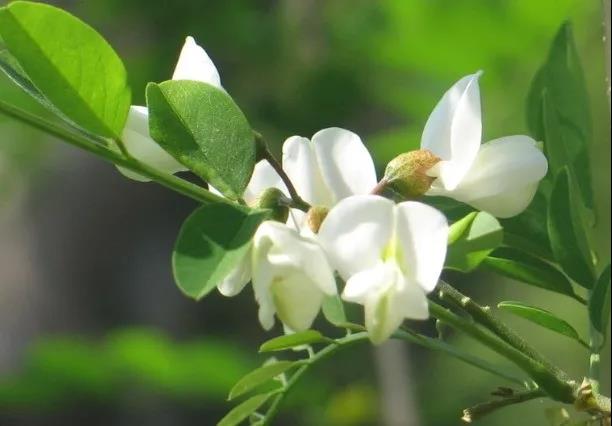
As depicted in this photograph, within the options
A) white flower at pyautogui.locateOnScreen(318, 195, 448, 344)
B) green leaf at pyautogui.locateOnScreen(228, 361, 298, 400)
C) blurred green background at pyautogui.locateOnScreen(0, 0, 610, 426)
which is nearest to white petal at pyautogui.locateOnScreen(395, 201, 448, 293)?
white flower at pyautogui.locateOnScreen(318, 195, 448, 344)

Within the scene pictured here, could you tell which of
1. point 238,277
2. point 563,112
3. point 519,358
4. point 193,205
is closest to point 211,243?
point 238,277

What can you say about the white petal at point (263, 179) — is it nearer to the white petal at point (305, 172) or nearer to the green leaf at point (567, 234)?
the white petal at point (305, 172)

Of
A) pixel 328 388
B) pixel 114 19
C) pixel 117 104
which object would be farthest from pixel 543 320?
pixel 114 19

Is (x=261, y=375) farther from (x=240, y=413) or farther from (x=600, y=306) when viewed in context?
(x=600, y=306)

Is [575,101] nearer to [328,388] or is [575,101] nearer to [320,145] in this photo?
[320,145]

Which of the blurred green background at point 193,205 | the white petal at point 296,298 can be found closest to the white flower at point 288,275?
the white petal at point 296,298

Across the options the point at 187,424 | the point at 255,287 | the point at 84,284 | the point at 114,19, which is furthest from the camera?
the point at 84,284
